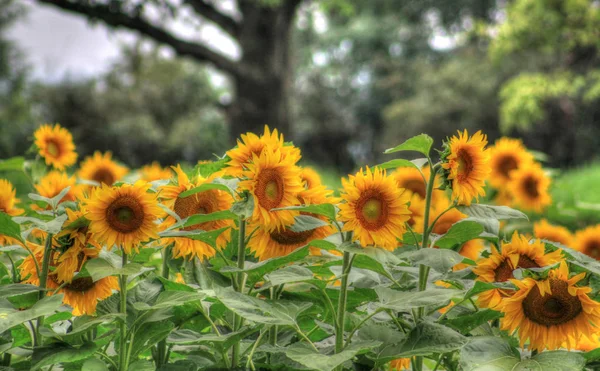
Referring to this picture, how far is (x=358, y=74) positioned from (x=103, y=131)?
11.0 meters

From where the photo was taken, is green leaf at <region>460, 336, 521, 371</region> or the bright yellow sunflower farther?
the bright yellow sunflower

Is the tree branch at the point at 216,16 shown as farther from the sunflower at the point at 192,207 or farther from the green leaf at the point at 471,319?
the green leaf at the point at 471,319

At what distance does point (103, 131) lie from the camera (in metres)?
14.6

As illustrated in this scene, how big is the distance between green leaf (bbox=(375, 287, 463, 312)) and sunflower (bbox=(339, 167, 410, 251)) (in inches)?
2.5

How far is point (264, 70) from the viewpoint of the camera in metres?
7.33

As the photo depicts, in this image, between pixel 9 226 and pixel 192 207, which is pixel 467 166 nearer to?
pixel 192 207

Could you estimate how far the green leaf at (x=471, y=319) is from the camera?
1012 millimetres

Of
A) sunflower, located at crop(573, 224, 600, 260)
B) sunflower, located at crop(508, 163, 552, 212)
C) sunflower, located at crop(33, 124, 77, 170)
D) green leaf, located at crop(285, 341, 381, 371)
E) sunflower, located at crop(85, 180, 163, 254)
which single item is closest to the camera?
green leaf, located at crop(285, 341, 381, 371)

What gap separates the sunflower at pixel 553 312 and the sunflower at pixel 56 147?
54.0 inches

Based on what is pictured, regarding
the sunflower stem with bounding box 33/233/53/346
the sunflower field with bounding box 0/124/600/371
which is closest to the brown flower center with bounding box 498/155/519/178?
the sunflower field with bounding box 0/124/600/371

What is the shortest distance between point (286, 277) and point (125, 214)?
24cm

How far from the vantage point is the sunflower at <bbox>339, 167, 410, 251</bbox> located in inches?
36.5

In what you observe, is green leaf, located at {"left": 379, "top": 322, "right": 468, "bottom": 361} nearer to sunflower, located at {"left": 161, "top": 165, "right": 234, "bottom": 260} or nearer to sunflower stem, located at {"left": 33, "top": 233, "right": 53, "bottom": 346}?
sunflower, located at {"left": 161, "top": 165, "right": 234, "bottom": 260}

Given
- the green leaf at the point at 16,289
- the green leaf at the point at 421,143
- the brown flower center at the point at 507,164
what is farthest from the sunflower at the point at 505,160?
the green leaf at the point at 16,289
